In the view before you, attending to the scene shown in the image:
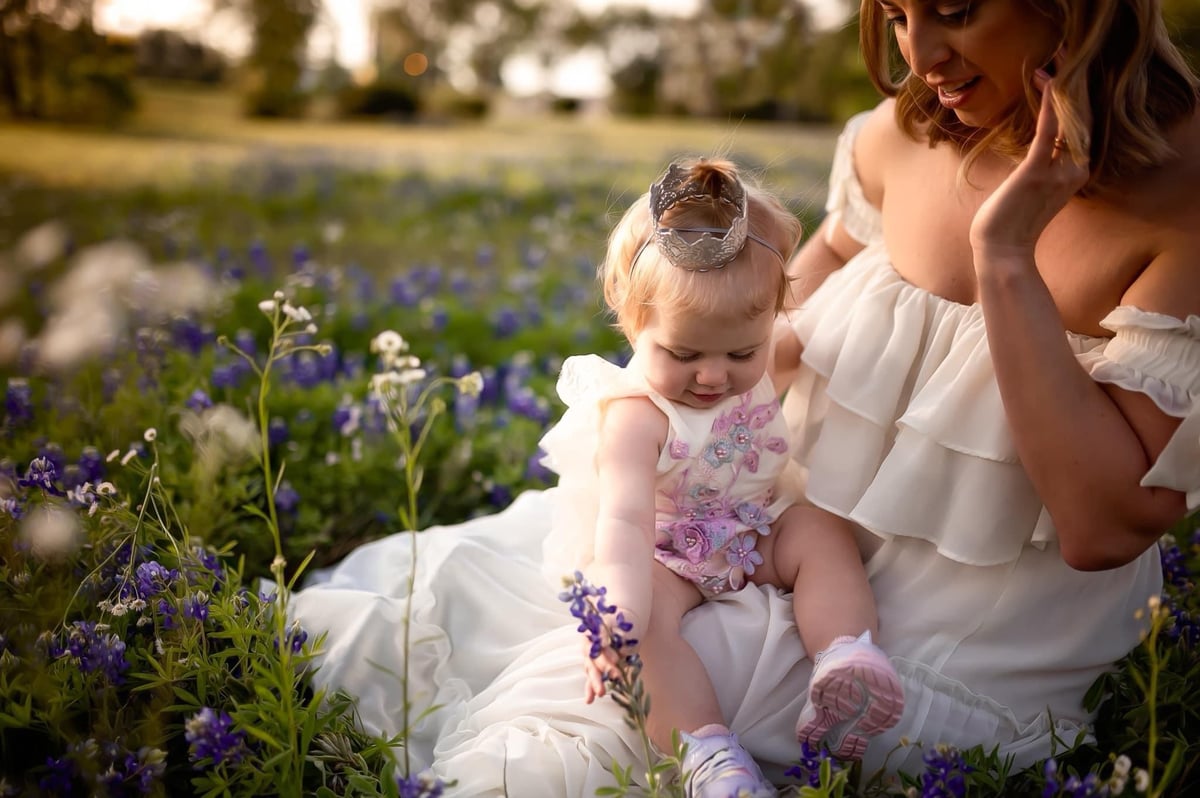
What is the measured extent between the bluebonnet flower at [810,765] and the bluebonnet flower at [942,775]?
16 centimetres

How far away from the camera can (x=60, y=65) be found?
654 cm

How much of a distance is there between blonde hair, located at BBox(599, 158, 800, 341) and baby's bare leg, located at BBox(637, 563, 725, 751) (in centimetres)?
61

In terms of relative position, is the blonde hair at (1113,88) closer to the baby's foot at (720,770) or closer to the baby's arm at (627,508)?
the baby's arm at (627,508)

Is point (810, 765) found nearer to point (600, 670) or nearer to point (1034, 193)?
point (600, 670)

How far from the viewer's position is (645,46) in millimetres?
13805

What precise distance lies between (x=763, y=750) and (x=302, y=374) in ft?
7.74

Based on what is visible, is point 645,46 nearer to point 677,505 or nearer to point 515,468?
point 515,468

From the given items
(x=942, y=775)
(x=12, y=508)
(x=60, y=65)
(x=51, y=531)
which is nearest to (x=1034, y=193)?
(x=942, y=775)

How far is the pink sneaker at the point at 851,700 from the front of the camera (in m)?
1.74

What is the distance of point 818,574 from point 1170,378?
741 millimetres

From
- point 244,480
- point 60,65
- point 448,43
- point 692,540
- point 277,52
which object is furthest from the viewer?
point 448,43

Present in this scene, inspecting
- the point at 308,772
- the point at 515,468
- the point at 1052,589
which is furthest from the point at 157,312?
the point at 1052,589

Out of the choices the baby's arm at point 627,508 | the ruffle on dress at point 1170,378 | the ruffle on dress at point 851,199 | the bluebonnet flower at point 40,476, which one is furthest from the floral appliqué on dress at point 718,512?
the bluebonnet flower at point 40,476

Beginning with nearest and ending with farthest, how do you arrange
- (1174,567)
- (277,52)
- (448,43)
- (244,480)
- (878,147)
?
(878,147)
(1174,567)
(244,480)
(277,52)
(448,43)
